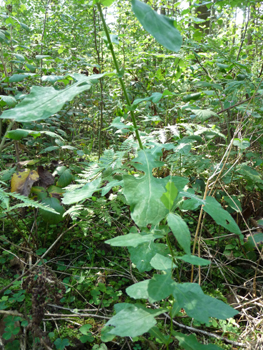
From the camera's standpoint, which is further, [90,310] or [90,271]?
[90,271]

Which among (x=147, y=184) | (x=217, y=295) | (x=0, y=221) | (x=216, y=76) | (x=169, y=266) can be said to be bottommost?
(x=217, y=295)

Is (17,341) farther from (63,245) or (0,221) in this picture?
(0,221)

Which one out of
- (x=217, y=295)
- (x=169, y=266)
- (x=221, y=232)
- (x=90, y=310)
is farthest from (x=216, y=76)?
(x=90, y=310)

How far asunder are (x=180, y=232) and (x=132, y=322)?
387 millimetres

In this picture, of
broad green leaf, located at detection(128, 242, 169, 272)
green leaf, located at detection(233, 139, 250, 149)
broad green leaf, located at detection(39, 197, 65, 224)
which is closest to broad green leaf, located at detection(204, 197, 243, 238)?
broad green leaf, located at detection(128, 242, 169, 272)

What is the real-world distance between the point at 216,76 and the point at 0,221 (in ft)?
8.23

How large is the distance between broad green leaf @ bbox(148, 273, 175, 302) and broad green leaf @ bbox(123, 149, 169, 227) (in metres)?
0.22

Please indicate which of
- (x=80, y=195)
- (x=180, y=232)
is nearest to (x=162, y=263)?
(x=180, y=232)

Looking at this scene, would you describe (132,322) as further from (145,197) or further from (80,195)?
(80,195)

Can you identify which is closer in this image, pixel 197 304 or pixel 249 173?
pixel 197 304

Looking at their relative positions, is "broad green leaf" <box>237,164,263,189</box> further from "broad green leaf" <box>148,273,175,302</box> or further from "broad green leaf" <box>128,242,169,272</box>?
"broad green leaf" <box>148,273,175,302</box>

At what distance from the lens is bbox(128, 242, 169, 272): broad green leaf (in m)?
1.13

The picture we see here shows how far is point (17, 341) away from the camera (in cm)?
152

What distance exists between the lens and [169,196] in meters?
0.86
